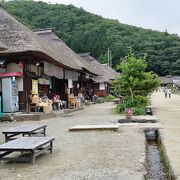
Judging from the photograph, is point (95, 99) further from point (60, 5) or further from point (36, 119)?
point (60, 5)

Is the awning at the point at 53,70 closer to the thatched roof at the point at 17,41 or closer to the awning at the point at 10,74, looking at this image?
the thatched roof at the point at 17,41

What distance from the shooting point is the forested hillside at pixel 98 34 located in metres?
60.8

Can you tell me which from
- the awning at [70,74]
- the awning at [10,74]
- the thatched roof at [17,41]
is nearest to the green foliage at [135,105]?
the awning at [70,74]

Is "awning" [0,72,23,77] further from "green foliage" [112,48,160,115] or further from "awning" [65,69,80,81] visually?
"awning" [65,69,80,81]

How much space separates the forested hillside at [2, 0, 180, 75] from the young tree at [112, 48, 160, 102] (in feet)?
81.4

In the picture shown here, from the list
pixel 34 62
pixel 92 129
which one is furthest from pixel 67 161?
pixel 34 62

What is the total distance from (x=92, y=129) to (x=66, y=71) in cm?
1302

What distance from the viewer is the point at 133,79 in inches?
894

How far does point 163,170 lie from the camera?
7.42 meters

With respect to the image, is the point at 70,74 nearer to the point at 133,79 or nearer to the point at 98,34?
the point at 133,79

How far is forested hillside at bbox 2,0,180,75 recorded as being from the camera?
199ft

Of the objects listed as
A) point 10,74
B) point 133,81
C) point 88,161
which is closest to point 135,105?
point 133,81

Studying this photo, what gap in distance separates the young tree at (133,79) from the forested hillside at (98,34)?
24804mm

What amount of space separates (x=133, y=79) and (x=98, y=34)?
177ft
